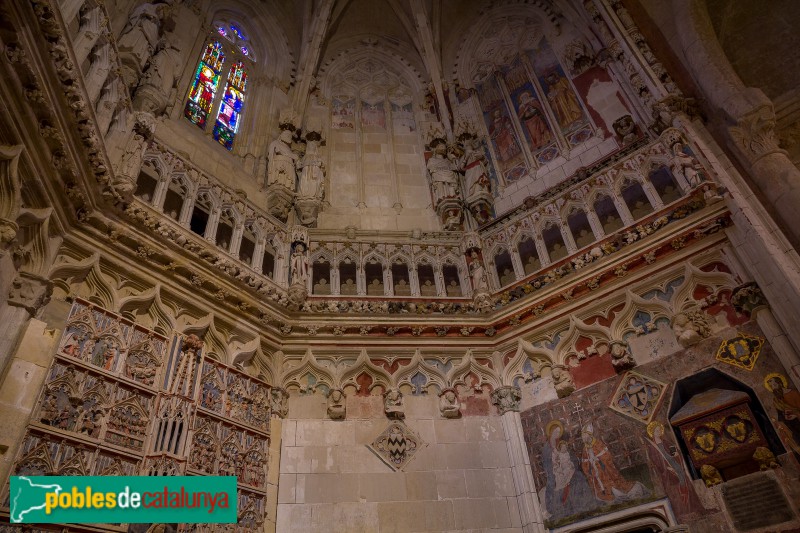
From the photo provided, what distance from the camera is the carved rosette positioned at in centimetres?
801

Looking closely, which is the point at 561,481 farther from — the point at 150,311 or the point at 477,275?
the point at 150,311

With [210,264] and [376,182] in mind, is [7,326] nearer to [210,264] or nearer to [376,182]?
[210,264]

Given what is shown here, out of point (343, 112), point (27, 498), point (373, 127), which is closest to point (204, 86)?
point (343, 112)

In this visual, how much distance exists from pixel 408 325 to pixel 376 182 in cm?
394

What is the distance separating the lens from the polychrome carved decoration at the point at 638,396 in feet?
22.7

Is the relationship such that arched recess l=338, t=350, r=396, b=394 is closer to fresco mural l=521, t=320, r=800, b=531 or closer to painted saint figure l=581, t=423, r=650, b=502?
fresco mural l=521, t=320, r=800, b=531

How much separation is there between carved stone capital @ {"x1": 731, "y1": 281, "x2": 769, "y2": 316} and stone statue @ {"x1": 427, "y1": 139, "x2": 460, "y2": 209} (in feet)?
17.1

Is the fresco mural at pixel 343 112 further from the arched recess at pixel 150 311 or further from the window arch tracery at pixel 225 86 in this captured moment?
the arched recess at pixel 150 311

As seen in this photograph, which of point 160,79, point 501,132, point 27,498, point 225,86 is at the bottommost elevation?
point 27,498

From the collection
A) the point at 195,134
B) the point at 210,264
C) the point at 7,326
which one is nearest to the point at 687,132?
the point at 210,264

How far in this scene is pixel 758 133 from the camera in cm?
777

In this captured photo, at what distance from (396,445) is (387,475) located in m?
0.42

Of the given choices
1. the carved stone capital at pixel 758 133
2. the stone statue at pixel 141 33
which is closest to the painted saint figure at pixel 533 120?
the carved stone capital at pixel 758 133

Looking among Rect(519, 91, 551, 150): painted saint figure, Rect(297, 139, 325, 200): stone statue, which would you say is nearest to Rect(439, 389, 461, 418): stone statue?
Rect(297, 139, 325, 200): stone statue
